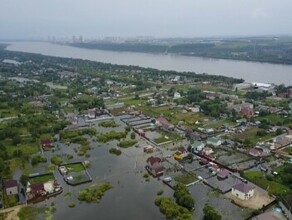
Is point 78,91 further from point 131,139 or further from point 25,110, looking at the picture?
point 131,139

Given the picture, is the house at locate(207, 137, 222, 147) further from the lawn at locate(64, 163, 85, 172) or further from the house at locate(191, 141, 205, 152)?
the lawn at locate(64, 163, 85, 172)

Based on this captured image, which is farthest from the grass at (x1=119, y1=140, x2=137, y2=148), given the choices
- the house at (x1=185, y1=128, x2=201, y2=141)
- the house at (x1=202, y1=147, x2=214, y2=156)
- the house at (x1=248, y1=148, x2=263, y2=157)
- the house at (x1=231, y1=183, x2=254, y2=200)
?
the house at (x1=231, y1=183, x2=254, y2=200)

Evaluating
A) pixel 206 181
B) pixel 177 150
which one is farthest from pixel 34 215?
pixel 177 150

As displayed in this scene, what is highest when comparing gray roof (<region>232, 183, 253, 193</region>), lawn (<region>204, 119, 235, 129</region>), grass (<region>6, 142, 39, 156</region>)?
gray roof (<region>232, 183, 253, 193</region>)

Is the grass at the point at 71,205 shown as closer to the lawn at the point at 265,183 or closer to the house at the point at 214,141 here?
the lawn at the point at 265,183

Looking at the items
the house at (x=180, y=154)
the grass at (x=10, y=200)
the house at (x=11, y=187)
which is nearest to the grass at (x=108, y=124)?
the house at (x=180, y=154)
